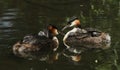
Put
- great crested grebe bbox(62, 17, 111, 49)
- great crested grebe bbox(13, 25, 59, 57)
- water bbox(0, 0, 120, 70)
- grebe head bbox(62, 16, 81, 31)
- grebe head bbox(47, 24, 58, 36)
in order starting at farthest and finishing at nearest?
grebe head bbox(62, 16, 81, 31) < grebe head bbox(47, 24, 58, 36) < great crested grebe bbox(62, 17, 111, 49) < great crested grebe bbox(13, 25, 59, 57) < water bbox(0, 0, 120, 70)

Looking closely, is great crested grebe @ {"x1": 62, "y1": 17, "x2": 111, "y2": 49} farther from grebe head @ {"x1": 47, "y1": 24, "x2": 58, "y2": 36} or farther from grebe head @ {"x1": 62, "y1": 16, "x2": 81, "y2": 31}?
grebe head @ {"x1": 47, "y1": 24, "x2": 58, "y2": 36}

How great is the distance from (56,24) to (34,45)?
11.5 ft

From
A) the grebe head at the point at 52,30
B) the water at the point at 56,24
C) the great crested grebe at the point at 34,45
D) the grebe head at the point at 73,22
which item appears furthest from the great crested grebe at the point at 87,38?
the great crested grebe at the point at 34,45

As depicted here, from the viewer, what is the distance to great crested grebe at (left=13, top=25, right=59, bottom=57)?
1909 centimetres

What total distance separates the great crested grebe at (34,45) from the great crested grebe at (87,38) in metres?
0.83

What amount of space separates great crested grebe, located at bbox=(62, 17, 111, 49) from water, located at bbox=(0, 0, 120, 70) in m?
0.40

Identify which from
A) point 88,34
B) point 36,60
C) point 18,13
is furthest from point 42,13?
point 36,60

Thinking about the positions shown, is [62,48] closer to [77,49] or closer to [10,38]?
[77,49]

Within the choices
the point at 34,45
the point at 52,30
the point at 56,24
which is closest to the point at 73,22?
the point at 56,24

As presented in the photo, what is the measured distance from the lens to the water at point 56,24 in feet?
57.7

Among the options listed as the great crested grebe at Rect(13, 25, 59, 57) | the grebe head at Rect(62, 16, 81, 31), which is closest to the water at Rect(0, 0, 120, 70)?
the great crested grebe at Rect(13, 25, 59, 57)

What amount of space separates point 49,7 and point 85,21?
336cm

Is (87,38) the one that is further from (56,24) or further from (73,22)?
(56,24)

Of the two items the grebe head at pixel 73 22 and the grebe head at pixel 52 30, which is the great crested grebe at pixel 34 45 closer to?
the grebe head at pixel 52 30
